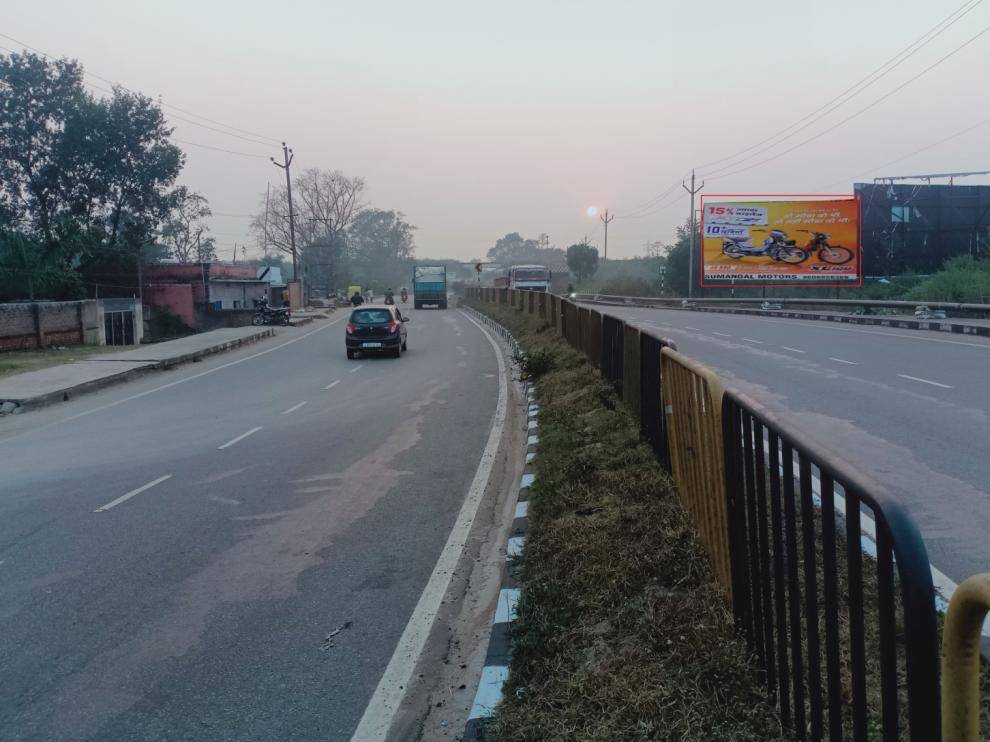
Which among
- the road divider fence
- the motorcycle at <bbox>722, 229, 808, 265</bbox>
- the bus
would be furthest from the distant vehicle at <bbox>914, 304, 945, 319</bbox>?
the bus

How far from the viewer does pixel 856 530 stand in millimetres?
2367

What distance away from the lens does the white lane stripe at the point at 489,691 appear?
13.0ft

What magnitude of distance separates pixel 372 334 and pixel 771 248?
1061 inches

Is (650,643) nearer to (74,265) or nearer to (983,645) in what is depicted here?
(983,645)

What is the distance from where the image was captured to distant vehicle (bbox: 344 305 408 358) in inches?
934

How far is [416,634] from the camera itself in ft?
16.8

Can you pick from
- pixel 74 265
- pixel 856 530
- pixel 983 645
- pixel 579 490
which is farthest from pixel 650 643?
pixel 74 265

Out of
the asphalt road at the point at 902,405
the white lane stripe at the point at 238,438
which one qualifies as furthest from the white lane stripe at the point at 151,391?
the asphalt road at the point at 902,405

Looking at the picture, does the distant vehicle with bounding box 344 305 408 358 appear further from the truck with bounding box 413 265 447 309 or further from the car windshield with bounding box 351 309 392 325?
the truck with bounding box 413 265 447 309

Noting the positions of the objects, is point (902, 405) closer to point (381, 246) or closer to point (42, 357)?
point (42, 357)

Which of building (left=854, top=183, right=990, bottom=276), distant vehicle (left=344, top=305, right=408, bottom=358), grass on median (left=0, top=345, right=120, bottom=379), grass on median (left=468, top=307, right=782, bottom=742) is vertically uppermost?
building (left=854, top=183, right=990, bottom=276)

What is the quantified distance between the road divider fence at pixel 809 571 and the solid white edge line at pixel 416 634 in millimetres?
1740

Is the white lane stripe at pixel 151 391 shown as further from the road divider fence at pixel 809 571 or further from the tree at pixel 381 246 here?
the tree at pixel 381 246

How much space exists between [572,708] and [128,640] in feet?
9.52
